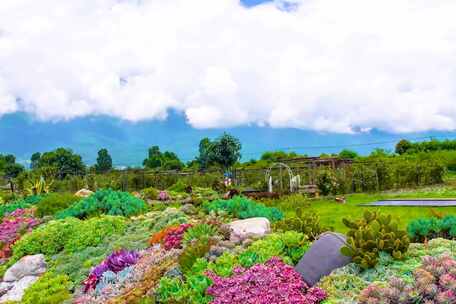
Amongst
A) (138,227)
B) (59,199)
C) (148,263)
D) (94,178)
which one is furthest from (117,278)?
(94,178)

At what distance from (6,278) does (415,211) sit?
8.62 metres

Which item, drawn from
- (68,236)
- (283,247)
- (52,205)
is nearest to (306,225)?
(283,247)

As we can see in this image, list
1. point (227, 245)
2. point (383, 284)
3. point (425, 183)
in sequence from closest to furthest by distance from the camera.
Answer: point (383, 284), point (227, 245), point (425, 183)

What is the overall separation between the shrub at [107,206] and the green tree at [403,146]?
26.7 meters

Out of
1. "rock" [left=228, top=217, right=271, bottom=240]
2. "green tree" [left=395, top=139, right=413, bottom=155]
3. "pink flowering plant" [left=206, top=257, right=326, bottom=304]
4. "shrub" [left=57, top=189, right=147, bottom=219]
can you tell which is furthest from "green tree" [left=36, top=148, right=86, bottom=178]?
"pink flowering plant" [left=206, top=257, right=326, bottom=304]

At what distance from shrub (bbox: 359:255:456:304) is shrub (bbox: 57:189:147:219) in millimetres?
7620

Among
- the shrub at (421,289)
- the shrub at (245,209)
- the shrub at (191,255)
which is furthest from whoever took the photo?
the shrub at (245,209)

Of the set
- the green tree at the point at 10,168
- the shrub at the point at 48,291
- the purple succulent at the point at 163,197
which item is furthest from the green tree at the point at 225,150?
the green tree at the point at 10,168

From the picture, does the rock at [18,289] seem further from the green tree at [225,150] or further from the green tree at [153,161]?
the green tree at [153,161]

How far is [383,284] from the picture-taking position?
383cm

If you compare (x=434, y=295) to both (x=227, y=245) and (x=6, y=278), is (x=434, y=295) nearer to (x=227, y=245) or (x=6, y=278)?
(x=227, y=245)

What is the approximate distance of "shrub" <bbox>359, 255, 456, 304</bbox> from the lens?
3.51m

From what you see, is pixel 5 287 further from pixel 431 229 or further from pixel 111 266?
pixel 431 229

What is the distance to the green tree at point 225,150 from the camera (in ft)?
77.6
